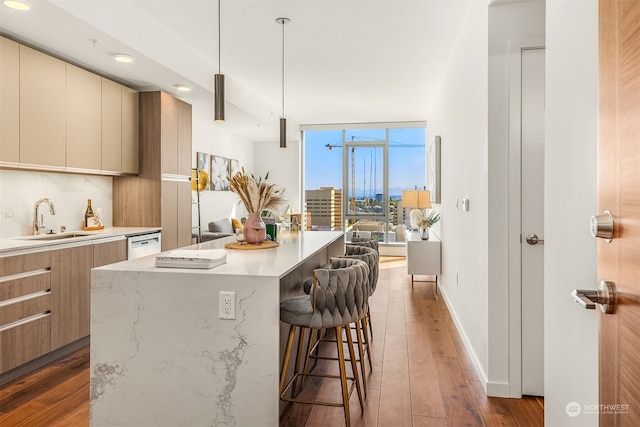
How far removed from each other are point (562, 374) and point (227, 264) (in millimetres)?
1538

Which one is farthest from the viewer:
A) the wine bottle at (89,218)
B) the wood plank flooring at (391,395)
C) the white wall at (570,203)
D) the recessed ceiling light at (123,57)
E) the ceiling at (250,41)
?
the wine bottle at (89,218)

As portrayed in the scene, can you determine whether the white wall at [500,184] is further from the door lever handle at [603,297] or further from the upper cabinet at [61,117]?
the upper cabinet at [61,117]

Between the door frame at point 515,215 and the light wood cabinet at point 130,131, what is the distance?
3599mm

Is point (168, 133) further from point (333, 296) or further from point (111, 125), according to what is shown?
point (333, 296)

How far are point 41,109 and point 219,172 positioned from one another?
4.27m

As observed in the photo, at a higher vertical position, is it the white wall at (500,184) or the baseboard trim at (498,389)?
the white wall at (500,184)

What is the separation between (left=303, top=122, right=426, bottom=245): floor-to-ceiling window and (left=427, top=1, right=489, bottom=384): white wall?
4007mm

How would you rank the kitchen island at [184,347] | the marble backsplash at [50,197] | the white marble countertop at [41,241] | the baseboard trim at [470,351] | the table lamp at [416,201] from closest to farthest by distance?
1. the kitchen island at [184,347]
2. the baseboard trim at [470,351]
3. the white marble countertop at [41,241]
4. the marble backsplash at [50,197]
5. the table lamp at [416,201]

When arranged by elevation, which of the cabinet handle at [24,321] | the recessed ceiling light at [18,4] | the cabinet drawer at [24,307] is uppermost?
the recessed ceiling light at [18,4]

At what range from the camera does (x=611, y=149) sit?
0.96 metres

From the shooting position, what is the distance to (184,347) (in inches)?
77.4

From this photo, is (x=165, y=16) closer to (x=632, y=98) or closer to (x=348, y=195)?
(x=632, y=98)

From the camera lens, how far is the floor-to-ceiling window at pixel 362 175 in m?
8.83

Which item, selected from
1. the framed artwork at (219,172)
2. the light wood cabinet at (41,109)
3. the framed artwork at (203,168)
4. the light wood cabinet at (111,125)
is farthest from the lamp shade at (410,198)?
the light wood cabinet at (41,109)
